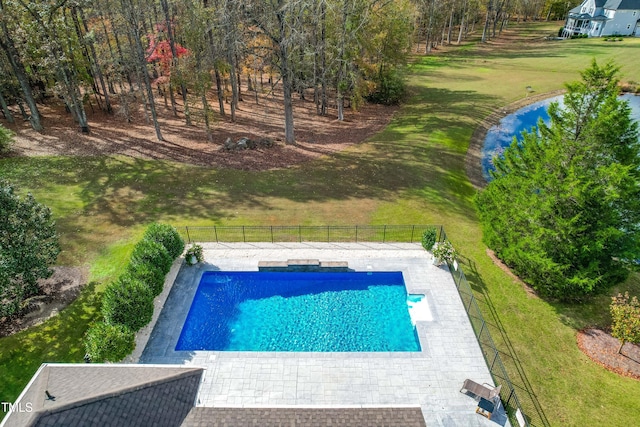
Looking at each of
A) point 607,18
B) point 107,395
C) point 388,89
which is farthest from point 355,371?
point 607,18

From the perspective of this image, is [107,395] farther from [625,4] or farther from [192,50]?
[625,4]

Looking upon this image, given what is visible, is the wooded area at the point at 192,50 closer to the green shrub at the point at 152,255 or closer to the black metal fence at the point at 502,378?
the green shrub at the point at 152,255

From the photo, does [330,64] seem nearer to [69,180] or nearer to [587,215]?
[69,180]

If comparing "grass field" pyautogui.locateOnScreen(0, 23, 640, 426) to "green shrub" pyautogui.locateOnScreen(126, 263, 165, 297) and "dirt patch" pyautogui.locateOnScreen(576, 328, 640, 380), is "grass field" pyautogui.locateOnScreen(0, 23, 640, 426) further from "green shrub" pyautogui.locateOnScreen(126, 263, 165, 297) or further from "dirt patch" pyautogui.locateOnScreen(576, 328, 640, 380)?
"green shrub" pyautogui.locateOnScreen(126, 263, 165, 297)

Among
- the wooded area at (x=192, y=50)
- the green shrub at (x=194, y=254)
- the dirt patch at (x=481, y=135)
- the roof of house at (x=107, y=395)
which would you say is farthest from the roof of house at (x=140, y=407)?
the dirt patch at (x=481, y=135)

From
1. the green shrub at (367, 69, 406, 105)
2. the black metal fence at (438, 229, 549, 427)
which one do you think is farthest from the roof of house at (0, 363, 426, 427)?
the green shrub at (367, 69, 406, 105)

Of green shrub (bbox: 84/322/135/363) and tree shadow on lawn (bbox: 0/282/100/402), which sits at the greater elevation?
green shrub (bbox: 84/322/135/363)

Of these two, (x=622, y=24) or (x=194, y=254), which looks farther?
(x=622, y=24)
